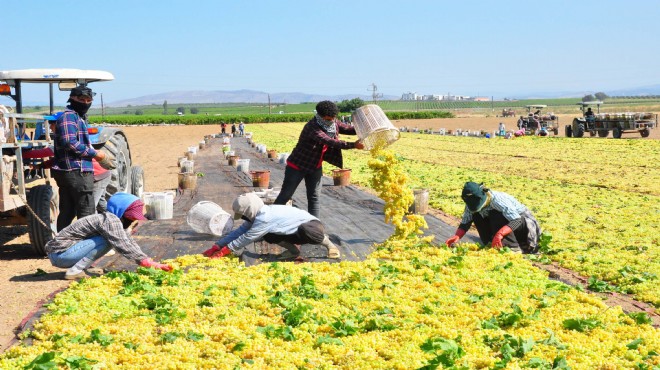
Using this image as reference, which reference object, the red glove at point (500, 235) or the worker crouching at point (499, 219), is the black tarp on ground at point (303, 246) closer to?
the worker crouching at point (499, 219)

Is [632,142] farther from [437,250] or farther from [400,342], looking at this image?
[400,342]

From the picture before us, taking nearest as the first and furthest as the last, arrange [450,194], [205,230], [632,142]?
[205,230] → [450,194] → [632,142]

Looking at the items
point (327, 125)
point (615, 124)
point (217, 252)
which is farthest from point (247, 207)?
point (615, 124)

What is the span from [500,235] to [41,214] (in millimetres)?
7091

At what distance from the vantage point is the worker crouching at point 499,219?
10258 mm

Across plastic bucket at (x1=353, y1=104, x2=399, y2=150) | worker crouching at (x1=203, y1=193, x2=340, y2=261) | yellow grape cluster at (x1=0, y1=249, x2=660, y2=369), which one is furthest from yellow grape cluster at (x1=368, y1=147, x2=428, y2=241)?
yellow grape cluster at (x1=0, y1=249, x2=660, y2=369)

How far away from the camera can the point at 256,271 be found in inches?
381

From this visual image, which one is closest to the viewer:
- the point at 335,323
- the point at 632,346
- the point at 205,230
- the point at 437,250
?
the point at 632,346

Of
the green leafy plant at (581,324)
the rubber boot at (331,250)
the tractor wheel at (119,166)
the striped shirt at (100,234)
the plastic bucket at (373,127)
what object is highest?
the plastic bucket at (373,127)

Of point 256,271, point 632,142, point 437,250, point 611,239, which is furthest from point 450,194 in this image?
point 632,142

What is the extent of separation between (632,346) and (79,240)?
710cm

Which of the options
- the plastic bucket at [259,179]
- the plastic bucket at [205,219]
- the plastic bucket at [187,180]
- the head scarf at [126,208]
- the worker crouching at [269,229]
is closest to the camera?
the head scarf at [126,208]

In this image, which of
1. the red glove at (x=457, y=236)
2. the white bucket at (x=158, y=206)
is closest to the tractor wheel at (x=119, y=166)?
the white bucket at (x=158, y=206)

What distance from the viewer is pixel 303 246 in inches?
448
